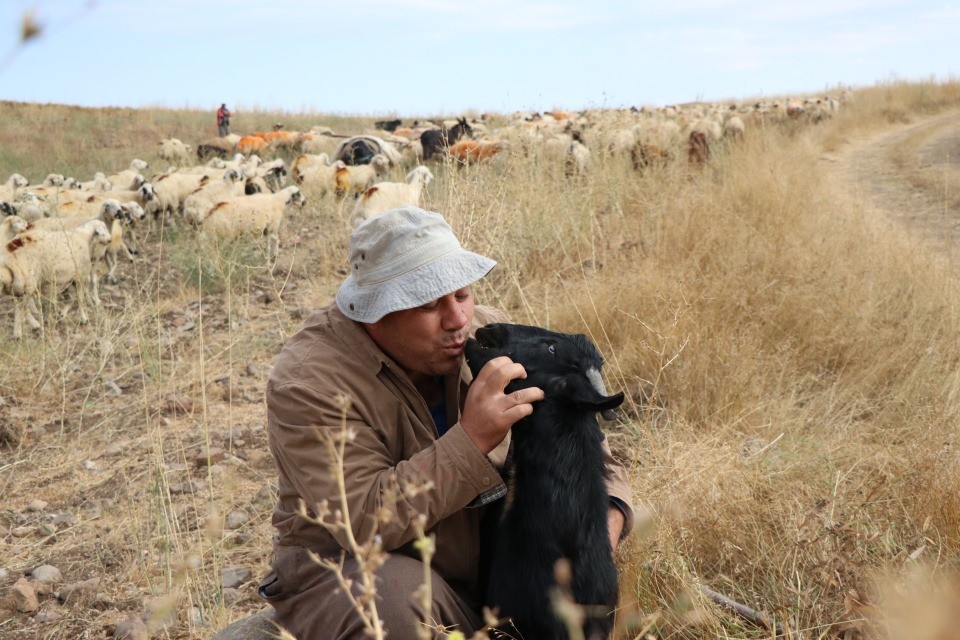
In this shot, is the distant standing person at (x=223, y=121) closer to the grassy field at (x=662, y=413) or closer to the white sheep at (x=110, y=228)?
the white sheep at (x=110, y=228)

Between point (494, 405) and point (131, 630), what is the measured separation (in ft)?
6.70

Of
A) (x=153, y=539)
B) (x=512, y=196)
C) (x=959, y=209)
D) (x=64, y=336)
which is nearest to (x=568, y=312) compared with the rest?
(x=512, y=196)

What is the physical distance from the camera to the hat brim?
2.44m

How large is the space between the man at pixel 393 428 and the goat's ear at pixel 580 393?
5.1 inches

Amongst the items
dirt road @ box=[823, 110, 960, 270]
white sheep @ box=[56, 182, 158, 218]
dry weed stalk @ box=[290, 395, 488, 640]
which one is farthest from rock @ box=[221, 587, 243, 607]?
white sheep @ box=[56, 182, 158, 218]

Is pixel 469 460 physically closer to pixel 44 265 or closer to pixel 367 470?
pixel 367 470

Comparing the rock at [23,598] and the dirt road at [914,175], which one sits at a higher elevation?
the dirt road at [914,175]

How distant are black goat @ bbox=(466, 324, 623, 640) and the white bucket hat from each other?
26 centimetres

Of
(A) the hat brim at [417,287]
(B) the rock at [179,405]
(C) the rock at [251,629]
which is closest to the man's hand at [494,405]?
(A) the hat brim at [417,287]

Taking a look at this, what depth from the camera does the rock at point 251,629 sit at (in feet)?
9.27

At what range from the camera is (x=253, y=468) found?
4.87 m

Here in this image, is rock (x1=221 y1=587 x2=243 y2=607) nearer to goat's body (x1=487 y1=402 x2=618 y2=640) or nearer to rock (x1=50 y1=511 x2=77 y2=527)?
rock (x1=50 y1=511 x2=77 y2=527)

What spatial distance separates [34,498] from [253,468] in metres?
1.19

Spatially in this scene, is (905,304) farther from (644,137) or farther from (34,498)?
(644,137)
